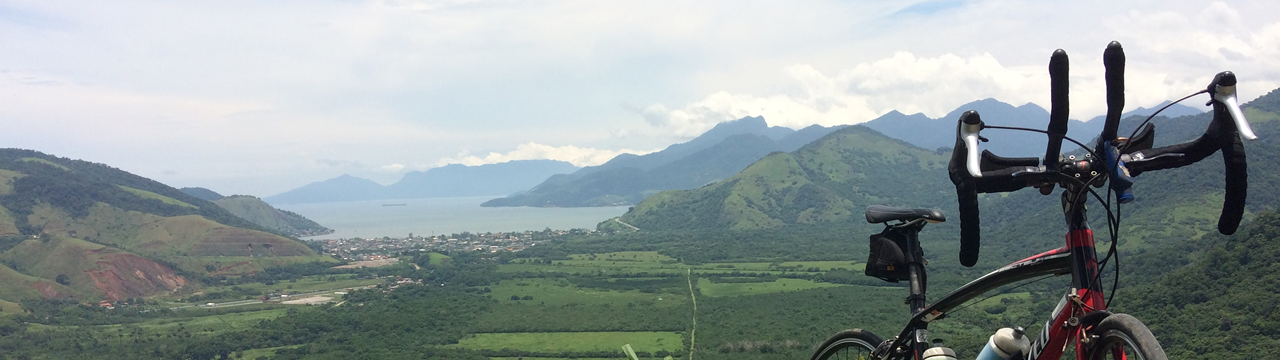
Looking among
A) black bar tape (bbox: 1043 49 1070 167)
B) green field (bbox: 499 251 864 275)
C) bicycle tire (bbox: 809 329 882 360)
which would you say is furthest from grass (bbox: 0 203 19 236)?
black bar tape (bbox: 1043 49 1070 167)

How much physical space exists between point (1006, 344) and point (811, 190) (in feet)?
430

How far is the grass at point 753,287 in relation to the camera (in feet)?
209

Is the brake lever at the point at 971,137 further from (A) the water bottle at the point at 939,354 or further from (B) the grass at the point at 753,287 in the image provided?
(B) the grass at the point at 753,287

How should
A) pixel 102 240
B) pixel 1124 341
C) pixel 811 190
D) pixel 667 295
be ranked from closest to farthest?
pixel 1124 341 → pixel 667 295 → pixel 102 240 → pixel 811 190

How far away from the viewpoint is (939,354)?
133 inches

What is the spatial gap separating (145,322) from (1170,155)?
71883mm

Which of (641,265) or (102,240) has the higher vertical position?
(102,240)

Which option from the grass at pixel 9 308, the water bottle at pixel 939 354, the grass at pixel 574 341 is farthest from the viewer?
the grass at pixel 9 308

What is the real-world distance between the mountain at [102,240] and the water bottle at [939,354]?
3225 inches

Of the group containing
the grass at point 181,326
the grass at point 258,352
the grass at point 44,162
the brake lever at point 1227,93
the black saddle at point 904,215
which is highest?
the grass at point 44,162

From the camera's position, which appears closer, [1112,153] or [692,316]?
[1112,153]

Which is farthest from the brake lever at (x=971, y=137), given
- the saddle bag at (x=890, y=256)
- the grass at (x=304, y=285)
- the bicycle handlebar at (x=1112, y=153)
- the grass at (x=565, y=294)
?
the grass at (x=304, y=285)

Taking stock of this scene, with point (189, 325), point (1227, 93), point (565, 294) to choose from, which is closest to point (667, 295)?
point (565, 294)

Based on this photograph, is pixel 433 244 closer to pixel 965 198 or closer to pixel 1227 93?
pixel 965 198
